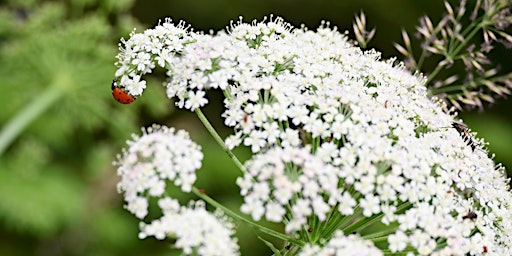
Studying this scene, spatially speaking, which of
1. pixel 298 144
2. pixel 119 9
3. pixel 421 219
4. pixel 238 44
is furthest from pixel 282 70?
pixel 119 9

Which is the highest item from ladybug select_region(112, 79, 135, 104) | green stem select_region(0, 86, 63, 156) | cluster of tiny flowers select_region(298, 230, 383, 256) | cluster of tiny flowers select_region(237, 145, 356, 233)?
green stem select_region(0, 86, 63, 156)

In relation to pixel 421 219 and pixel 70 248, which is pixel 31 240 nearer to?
pixel 70 248

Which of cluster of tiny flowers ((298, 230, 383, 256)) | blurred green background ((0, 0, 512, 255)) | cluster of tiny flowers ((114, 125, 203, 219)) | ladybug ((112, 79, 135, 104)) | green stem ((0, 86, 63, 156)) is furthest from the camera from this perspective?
blurred green background ((0, 0, 512, 255))

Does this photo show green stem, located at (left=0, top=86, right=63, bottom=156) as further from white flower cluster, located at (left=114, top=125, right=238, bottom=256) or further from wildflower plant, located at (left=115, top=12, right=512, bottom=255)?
white flower cluster, located at (left=114, top=125, right=238, bottom=256)

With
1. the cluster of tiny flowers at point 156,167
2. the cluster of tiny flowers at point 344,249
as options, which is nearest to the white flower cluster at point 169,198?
the cluster of tiny flowers at point 156,167

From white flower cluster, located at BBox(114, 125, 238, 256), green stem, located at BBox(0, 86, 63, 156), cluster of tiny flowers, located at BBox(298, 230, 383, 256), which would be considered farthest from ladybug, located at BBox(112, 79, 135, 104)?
green stem, located at BBox(0, 86, 63, 156)
